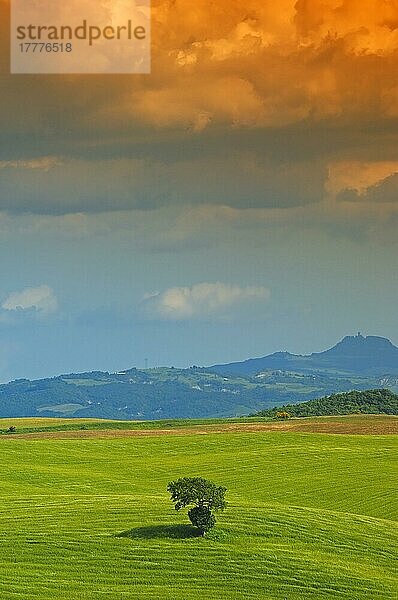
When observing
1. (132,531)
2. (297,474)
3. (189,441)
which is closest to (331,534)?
(132,531)

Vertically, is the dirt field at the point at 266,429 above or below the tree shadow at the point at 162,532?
above

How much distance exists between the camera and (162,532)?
211 ft

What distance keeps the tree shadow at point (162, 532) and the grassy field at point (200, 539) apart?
7 cm

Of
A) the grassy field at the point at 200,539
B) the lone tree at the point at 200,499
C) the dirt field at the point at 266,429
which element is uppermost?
the dirt field at the point at 266,429

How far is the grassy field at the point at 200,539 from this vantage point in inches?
2196

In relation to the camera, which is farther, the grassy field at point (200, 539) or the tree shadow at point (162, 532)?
the tree shadow at point (162, 532)

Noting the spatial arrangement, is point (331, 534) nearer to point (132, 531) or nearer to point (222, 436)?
point (132, 531)

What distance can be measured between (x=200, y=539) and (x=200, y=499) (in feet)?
9.30

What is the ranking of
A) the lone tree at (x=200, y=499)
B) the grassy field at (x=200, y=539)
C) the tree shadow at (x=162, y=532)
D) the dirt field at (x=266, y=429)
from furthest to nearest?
the dirt field at (x=266, y=429) → the lone tree at (x=200, y=499) → the tree shadow at (x=162, y=532) → the grassy field at (x=200, y=539)

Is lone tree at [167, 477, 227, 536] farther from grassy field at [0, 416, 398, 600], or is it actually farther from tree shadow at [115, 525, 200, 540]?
grassy field at [0, 416, 398, 600]

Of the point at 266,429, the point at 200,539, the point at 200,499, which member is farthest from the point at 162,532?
the point at 266,429

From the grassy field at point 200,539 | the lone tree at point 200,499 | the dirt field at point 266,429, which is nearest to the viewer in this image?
the grassy field at point 200,539

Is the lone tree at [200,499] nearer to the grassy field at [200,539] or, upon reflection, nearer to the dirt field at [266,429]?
the grassy field at [200,539]

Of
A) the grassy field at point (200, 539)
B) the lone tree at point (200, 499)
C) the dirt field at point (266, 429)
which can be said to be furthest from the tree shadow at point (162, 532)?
the dirt field at point (266, 429)
